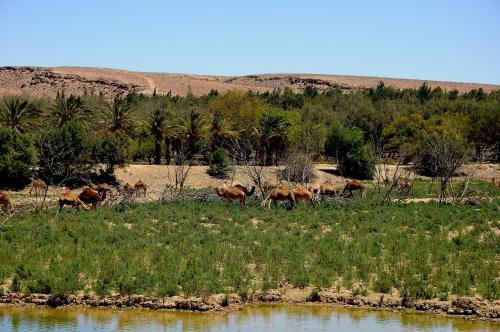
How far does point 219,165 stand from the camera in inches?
2247

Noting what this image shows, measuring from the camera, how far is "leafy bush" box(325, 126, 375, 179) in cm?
6300

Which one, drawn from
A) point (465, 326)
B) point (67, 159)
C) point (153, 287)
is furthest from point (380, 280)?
point (67, 159)

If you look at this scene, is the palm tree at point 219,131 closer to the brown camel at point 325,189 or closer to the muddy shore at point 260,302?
the brown camel at point 325,189

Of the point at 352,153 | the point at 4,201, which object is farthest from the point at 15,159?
the point at 352,153

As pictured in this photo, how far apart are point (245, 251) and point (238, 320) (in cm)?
582

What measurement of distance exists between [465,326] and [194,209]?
55.1 feet

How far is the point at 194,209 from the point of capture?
32656 millimetres

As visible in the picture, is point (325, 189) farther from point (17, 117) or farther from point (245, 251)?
point (17, 117)

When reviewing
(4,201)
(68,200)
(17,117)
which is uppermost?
(17,117)

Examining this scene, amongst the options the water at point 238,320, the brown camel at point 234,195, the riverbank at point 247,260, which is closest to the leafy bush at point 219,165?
the brown camel at point 234,195

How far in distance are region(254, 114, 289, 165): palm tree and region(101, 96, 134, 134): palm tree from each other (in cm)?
1202

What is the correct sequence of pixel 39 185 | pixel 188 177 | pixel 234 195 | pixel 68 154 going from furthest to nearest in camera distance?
1. pixel 188 177
2. pixel 68 154
3. pixel 39 185
4. pixel 234 195

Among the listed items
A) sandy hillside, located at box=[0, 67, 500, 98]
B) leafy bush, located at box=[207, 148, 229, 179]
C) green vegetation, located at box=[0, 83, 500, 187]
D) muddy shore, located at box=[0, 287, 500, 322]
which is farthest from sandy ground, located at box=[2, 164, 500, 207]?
sandy hillside, located at box=[0, 67, 500, 98]

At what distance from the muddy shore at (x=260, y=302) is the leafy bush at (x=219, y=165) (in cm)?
3754
